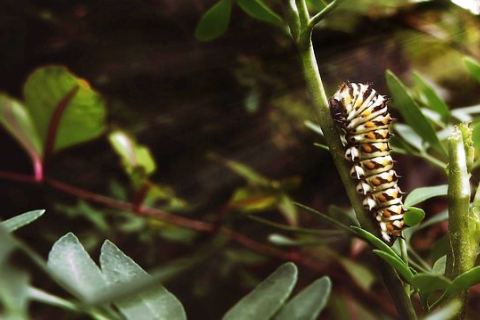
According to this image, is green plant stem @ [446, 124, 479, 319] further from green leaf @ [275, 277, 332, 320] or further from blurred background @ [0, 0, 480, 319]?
blurred background @ [0, 0, 480, 319]

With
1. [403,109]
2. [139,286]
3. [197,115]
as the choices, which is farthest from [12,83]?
[139,286]

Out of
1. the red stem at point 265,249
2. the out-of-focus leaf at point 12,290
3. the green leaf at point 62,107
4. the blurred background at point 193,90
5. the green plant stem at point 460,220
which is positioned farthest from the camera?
the blurred background at point 193,90

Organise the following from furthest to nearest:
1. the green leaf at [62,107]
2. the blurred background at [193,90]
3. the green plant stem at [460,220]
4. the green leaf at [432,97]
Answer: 1. the blurred background at [193,90]
2. the green leaf at [62,107]
3. the green leaf at [432,97]
4. the green plant stem at [460,220]

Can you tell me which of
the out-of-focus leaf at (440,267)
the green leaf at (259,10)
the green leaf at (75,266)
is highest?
the green leaf at (259,10)

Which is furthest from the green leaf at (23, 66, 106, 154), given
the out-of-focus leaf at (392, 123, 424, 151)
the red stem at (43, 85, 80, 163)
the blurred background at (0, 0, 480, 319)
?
the out-of-focus leaf at (392, 123, 424, 151)

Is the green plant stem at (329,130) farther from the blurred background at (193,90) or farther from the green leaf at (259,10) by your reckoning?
the blurred background at (193,90)

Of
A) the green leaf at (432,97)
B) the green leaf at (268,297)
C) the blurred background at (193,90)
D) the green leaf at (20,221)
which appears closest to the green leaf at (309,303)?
the green leaf at (268,297)

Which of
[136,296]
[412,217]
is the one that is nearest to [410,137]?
[412,217]
